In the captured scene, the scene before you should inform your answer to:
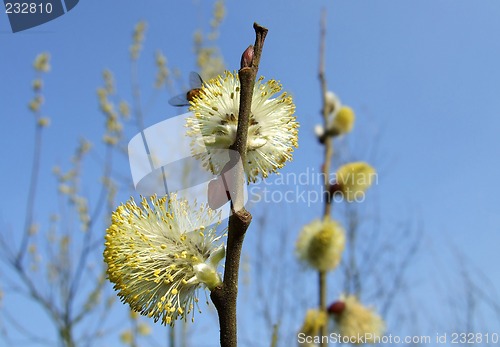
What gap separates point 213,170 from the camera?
2.66 ft

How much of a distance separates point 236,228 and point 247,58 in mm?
226

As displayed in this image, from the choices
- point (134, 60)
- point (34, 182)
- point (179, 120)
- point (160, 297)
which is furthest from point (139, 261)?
point (134, 60)

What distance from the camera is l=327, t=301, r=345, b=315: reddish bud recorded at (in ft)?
7.54

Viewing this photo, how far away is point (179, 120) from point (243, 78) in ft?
1.10

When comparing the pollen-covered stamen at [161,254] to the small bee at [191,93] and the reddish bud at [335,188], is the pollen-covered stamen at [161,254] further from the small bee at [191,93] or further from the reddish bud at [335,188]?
the reddish bud at [335,188]

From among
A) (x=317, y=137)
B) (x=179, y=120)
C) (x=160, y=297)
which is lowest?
(x=160, y=297)

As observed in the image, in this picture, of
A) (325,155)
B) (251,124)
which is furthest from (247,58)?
(325,155)

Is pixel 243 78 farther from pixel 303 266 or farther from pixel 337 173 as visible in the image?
pixel 303 266

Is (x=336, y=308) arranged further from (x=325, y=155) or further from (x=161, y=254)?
(x=161, y=254)

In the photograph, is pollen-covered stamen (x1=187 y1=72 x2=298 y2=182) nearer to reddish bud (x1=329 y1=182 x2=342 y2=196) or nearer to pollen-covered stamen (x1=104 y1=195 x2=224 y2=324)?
pollen-covered stamen (x1=104 y1=195 x2=224 y2=324)

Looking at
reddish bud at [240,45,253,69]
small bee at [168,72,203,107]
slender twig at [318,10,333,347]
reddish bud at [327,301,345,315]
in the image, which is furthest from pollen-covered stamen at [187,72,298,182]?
reddish bud at [327,301,345,315]

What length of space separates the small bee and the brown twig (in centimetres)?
24

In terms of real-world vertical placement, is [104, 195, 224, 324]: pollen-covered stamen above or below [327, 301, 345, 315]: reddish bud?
above

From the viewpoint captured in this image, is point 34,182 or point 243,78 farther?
point 34,182
